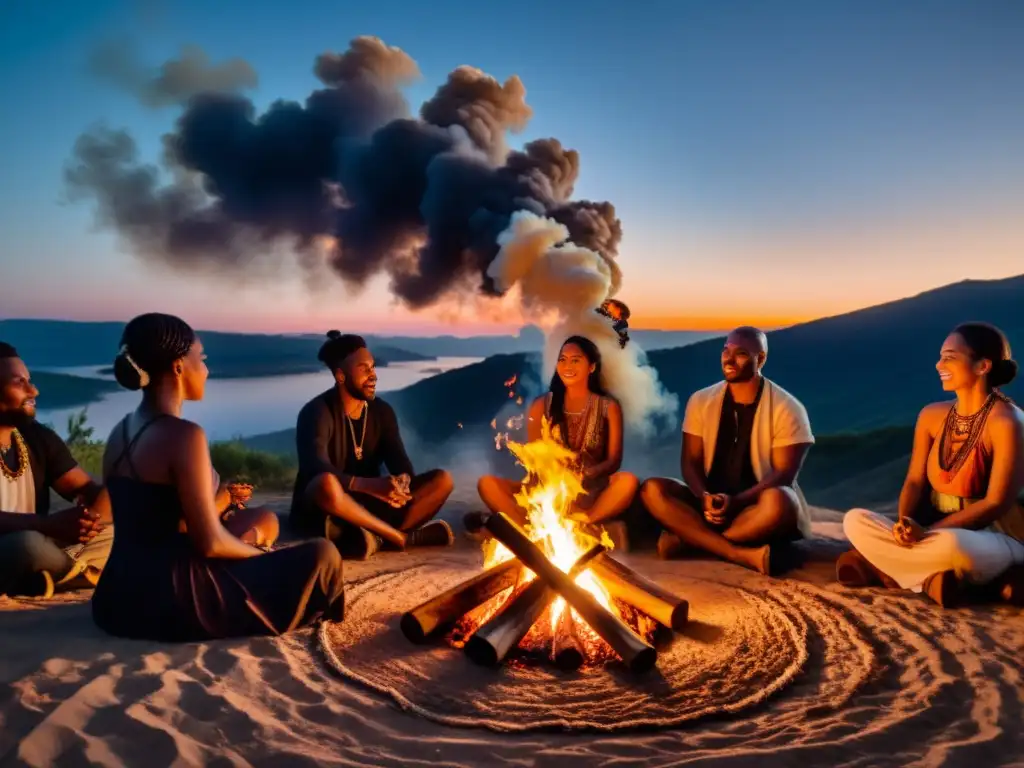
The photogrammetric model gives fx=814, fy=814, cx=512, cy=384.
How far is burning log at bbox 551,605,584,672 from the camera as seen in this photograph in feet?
13.7

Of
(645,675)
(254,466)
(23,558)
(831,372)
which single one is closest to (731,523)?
(645,675)

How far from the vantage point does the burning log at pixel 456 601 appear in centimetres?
454

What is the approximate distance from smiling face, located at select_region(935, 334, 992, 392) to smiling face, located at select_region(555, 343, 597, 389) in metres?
2.72

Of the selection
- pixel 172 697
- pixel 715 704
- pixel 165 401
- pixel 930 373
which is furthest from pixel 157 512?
pixel 930 373

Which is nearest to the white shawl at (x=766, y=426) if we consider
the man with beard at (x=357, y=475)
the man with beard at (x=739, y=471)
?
the man with beard at (x=739, y=471)

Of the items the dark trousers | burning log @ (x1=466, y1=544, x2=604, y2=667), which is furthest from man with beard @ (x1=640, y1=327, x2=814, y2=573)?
the dark trousers

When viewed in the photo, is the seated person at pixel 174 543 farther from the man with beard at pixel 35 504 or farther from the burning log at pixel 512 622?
the burning log at pixel 512 622

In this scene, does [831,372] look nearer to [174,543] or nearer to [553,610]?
[553,610]

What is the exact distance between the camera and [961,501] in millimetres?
5555

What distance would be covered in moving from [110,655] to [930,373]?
3105 cm

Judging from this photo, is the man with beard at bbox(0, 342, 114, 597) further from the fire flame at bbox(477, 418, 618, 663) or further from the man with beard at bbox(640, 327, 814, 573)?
the man with beard at bbox(640, 327, 814, 573)

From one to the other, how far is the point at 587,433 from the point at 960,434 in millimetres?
2851

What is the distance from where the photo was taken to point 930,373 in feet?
97.7

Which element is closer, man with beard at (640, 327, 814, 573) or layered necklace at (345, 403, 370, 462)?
man with beard at (640, 327, 814, 573)
